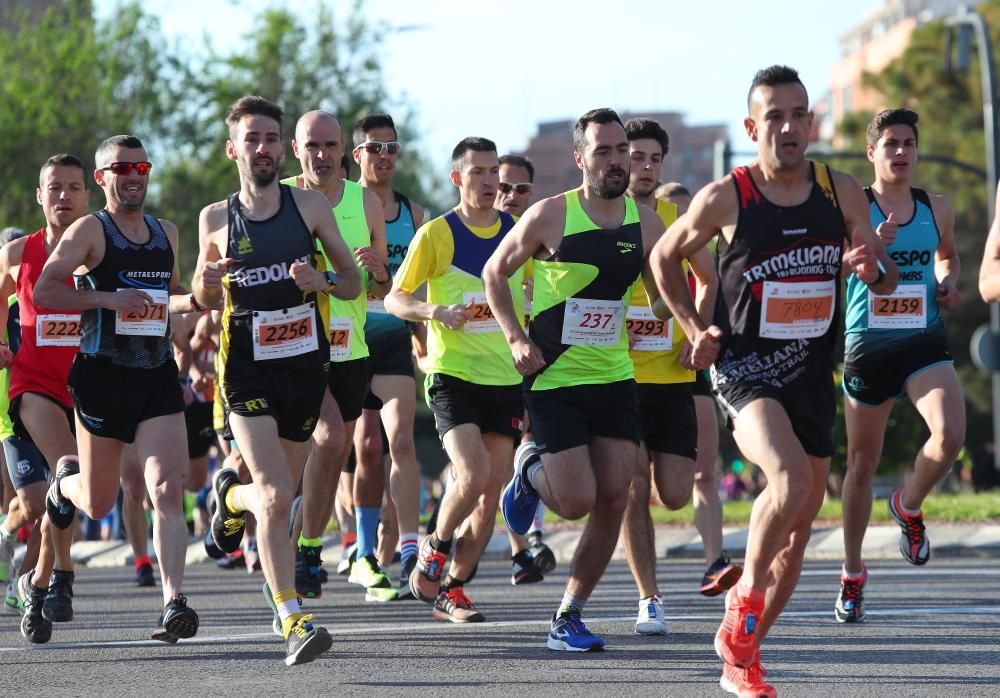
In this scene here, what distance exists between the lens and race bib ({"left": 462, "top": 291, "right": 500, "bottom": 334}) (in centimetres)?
945

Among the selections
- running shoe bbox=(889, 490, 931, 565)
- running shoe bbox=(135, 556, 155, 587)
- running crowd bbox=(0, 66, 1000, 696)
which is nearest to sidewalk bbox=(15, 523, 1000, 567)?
running shoe bbox=(135, 556, 155, 587)

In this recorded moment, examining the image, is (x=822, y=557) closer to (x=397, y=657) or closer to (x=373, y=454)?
(x=373, y=454)

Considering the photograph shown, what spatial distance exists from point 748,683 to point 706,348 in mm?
1257

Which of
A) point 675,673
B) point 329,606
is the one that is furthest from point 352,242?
point 675,673

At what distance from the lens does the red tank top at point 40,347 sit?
9.57 meters

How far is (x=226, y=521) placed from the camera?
8.43m

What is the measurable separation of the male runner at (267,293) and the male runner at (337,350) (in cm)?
173

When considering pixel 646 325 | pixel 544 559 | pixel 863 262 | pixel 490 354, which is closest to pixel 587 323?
pixel 490 354

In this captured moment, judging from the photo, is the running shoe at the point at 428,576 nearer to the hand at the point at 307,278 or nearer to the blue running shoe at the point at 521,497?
the blue running shoe at the point at 521,497

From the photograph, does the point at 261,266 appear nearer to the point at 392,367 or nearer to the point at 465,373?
→ the point at 465,373

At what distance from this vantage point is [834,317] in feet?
22.1

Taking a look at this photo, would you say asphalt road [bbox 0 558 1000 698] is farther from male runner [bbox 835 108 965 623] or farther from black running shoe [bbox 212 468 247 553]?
male runner [bbox 835 108 965 623]

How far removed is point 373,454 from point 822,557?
4339mm

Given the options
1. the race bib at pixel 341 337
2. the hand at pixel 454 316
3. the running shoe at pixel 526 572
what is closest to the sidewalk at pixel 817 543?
the running shoe at pixel 526 572
